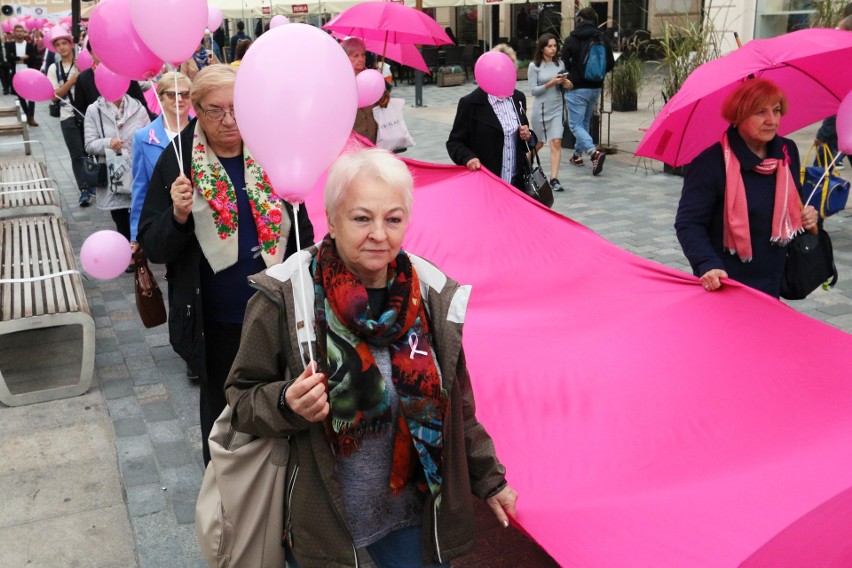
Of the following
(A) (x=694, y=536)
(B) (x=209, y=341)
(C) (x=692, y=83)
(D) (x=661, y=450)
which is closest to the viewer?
(A) (x=694, y=536)

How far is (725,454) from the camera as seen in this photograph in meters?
3.34

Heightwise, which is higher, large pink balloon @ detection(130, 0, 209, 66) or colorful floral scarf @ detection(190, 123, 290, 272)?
large pink balloon @ detection(130, 0, 209, 66)

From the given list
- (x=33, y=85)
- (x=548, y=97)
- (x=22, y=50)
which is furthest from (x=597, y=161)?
(x=22, y=50)

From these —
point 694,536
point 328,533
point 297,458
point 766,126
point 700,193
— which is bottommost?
point 694,536

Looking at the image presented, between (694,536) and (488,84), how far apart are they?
4867 millimetres

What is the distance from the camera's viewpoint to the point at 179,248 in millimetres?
3488

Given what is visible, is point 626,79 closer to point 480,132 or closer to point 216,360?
point 480,132

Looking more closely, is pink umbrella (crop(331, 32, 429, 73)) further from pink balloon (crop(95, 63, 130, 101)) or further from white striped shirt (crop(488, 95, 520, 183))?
pink balloon (crop(95, 63, 130, 101))

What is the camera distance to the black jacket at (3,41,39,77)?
22859mm

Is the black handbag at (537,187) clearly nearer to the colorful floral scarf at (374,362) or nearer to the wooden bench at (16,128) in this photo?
the colorful floral scarf at (374,362)

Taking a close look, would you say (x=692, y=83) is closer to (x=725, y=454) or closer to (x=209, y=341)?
(x=725, y=454)

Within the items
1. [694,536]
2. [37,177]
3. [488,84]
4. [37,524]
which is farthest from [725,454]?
[37,177]

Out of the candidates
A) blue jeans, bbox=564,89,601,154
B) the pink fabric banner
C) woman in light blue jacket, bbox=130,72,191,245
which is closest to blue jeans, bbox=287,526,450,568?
the pink fabric banner

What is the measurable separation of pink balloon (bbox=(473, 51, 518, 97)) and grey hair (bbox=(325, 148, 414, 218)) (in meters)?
4.73
